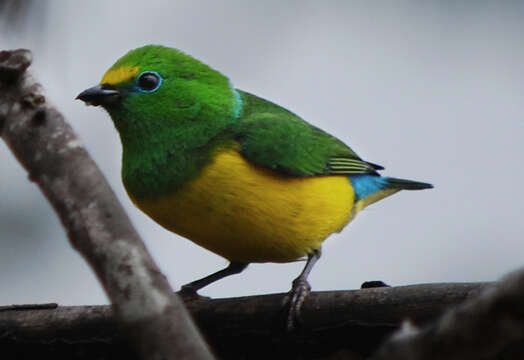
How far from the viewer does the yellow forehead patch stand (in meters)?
4.17

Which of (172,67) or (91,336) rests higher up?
(172,67)

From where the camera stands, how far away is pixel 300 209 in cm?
409

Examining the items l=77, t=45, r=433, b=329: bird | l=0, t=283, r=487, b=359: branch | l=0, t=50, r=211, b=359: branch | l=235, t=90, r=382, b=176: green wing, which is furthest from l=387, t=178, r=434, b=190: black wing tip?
l=0, t=50, r=211, b=359: branch

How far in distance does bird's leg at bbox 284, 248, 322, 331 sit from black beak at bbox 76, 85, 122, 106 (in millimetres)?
1268

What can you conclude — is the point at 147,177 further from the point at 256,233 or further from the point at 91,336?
the point at 91,336

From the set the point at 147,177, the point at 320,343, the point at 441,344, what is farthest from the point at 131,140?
the point at 441,344

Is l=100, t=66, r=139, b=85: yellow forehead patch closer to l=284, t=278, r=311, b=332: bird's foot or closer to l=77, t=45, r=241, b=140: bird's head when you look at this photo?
l=77, t=45, r=241, b=140: bird's head

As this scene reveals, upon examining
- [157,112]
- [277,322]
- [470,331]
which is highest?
[470,331]

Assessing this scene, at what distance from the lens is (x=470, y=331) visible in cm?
120

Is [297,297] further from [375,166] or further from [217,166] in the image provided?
[375,166]

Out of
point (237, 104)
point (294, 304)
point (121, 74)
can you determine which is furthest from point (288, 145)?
point (294, 304)

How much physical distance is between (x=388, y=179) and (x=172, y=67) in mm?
1642

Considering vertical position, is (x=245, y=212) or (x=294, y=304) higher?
(x=245, y=212)

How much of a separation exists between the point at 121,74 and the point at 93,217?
2411mm
